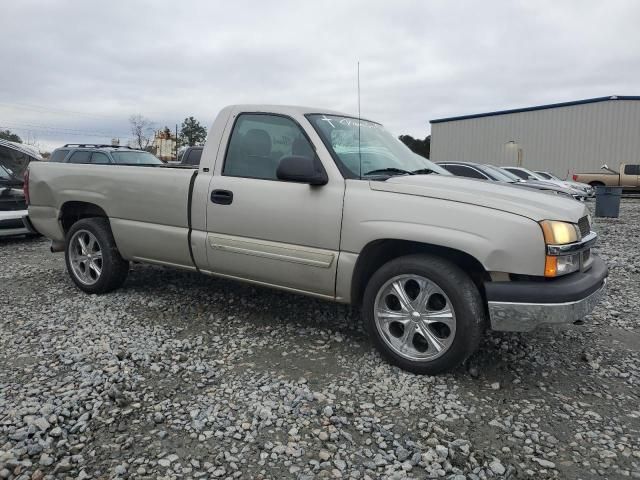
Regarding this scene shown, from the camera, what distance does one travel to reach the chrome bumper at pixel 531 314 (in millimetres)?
2900

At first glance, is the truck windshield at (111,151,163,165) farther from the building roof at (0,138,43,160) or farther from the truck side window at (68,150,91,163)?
the building roof at (0,138,43,160)

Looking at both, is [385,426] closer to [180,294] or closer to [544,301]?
[544,301]

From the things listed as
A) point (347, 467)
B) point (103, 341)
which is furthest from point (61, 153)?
point (347, 467)

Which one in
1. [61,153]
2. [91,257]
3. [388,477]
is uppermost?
[61,153]

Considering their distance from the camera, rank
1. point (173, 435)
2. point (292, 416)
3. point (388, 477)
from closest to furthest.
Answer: point (388, 477), point (173, 435), point (292, 416)

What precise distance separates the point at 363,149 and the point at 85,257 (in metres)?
3.10

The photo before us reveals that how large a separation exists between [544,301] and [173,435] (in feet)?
7.26

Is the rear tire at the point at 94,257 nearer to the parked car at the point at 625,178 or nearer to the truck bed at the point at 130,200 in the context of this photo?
the truck bed at the point at 130,200

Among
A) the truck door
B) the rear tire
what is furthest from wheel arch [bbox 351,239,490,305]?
the rear tire

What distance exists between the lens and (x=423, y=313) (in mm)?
3246

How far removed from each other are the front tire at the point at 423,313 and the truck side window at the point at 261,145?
46.1 inches

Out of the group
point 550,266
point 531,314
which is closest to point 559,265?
point 550,266

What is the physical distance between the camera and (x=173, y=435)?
2625 mm

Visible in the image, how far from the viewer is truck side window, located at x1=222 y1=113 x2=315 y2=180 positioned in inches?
151
